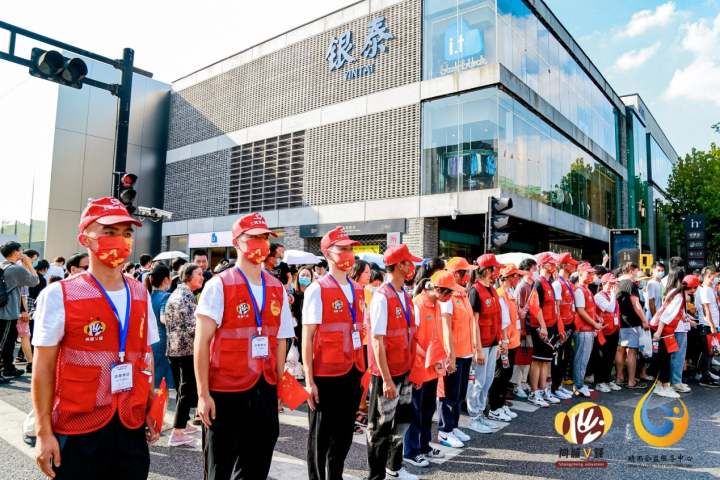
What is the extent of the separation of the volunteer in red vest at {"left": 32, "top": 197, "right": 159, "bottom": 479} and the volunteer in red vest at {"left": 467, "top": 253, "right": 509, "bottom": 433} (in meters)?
4.23

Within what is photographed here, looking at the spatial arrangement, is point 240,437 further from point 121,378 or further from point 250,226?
point 250,226

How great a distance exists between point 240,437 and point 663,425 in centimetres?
584

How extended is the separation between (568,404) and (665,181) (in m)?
46.9

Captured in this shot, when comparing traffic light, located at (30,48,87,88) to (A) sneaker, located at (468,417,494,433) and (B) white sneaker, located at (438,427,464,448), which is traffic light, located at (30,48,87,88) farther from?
(A) sneaker, located at (468,417,494,433)

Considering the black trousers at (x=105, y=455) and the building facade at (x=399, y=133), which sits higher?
the building facade at (x=399, y=133)

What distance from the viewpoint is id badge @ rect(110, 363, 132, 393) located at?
7.93ft

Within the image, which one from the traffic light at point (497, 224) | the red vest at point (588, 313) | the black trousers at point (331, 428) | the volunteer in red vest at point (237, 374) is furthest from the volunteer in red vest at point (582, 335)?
the volunteer in red vest at point (237, 374)

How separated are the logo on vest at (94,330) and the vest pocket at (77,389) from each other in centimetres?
14

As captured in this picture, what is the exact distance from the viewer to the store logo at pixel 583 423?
5.72 meters

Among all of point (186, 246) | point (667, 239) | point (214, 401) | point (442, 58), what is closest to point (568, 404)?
point (214, 401)

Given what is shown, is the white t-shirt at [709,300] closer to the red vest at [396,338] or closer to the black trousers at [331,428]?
the red vest at [396,338]

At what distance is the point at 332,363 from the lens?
12.1 feet

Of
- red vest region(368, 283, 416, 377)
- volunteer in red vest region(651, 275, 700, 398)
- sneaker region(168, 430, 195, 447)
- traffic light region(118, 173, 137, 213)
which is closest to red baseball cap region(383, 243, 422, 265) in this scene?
red vest region(368, 283, 416, 377)

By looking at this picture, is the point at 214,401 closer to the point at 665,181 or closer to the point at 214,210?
the point at 214,210
